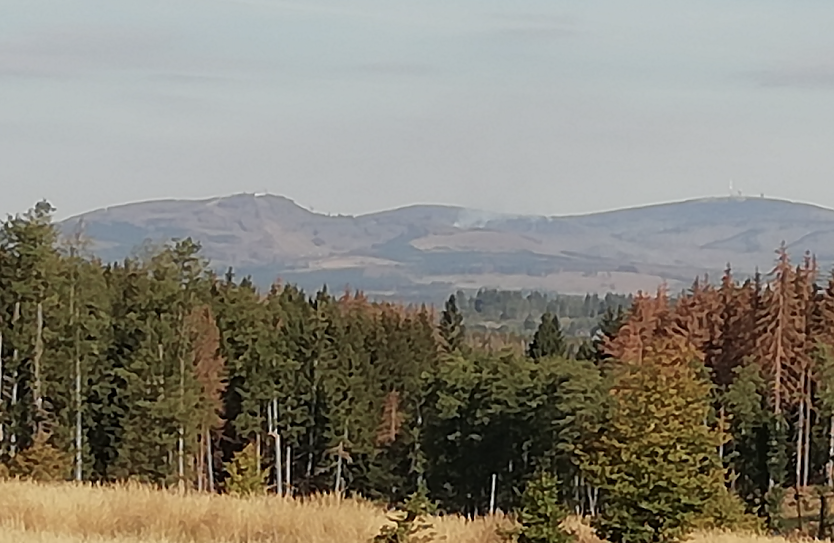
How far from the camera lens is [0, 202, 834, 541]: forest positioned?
57.8 meters

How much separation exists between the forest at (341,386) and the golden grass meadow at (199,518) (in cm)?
2028

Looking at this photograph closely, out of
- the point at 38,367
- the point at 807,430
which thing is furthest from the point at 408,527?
the point at 807,430

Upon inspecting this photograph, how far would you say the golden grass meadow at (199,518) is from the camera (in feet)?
42.9

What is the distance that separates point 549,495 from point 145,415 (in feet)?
155

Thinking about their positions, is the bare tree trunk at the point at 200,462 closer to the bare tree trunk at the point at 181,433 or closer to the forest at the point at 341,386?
the forest at the point at 341,386

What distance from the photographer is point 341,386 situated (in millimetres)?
79250

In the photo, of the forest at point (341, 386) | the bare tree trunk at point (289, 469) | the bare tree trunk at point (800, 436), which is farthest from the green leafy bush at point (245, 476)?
the bare tree trunk at point (800, 436)

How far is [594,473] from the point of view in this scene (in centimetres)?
1852

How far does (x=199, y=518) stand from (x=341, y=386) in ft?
216

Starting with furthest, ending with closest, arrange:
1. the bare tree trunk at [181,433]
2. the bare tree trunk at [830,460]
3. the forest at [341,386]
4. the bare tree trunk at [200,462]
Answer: the bare tree trunk at [830,460] → the bare tree trunk at [200,462] → the bare tree trunk at [181,433] → the forest at [341,386]

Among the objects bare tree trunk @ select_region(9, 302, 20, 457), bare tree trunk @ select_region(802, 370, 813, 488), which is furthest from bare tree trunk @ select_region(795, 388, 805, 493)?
bare tree trunk @ select_region(9, 302, 20, 457)

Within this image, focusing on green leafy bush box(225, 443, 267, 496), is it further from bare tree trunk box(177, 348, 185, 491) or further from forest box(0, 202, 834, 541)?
bare tree trunk box(177, 348, 185, 491)

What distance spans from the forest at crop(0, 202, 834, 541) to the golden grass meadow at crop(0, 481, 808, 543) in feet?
66.5

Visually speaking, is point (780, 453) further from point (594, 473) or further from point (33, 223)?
point (594, 473)
